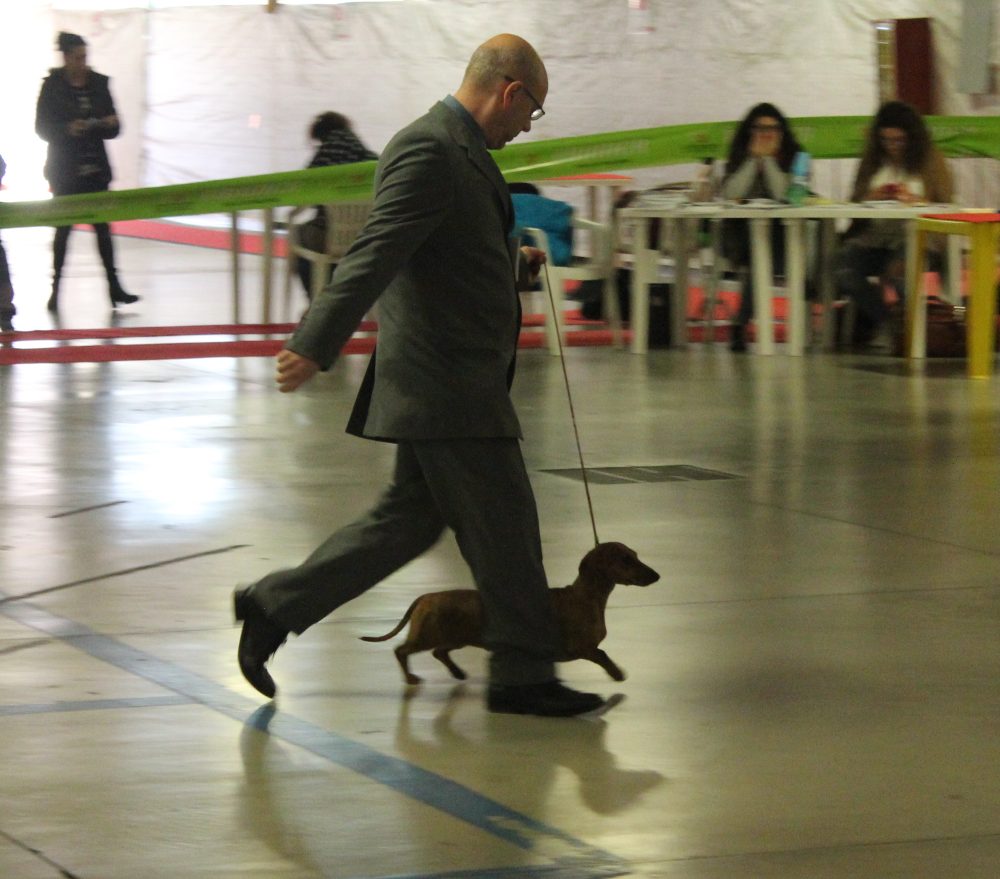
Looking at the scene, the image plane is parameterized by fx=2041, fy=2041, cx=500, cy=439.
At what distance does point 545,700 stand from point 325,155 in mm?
10193

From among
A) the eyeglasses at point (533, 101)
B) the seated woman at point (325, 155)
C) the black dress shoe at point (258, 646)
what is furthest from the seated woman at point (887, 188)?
the black dress shoe at point (258, 646)

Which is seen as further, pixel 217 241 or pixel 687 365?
pixel 217 241

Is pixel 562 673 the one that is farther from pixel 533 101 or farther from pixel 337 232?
pixel 337 232

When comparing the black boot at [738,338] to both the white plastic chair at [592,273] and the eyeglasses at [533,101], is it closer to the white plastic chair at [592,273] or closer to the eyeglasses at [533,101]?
the white plastic chair at [592,273]

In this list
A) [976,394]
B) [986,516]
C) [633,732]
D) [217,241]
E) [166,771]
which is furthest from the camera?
[217,241]

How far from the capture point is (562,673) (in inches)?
204

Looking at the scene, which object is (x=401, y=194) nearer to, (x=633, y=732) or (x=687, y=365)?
(x=633, y=732)

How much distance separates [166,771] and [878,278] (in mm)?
9494

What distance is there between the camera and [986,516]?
7.41 meters

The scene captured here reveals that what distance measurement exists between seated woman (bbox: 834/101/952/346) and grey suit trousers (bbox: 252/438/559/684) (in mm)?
8480

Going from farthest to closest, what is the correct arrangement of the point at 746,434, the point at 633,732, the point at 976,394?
the point at 976,394
the point at 746,434
the point at 633,732

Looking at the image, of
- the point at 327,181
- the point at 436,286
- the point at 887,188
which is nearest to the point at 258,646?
the point at 436,286

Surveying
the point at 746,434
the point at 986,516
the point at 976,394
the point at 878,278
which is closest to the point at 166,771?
the point at 986,516

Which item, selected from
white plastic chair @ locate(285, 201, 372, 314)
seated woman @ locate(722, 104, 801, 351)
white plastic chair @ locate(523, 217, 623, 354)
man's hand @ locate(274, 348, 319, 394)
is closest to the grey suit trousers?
man's hand @ locate(274, 348, 319, 394)
